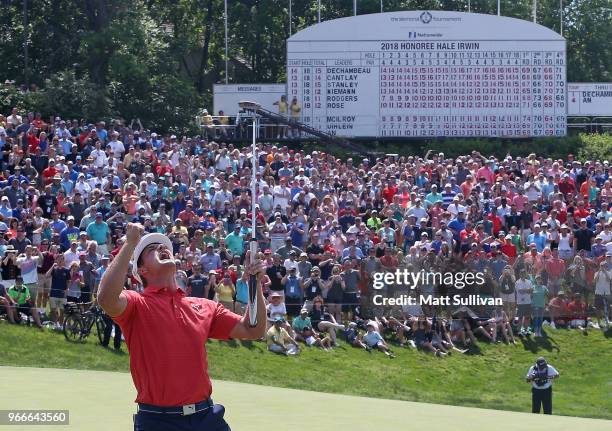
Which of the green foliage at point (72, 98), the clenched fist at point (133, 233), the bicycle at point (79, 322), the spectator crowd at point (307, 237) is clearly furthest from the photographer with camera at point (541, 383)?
the green foliage at point (72, 98)

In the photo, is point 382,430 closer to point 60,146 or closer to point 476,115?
point 60,146

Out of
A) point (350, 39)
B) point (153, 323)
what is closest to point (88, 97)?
point (350, 39)

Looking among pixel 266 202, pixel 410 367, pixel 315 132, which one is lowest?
pixel 410 367

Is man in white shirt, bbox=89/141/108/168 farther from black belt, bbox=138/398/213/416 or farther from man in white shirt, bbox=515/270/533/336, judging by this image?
black belt, bbox=138/398/213/416

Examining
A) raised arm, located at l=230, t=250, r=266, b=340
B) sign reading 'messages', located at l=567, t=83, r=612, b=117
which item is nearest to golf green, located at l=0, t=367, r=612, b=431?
raised arm, located at l=230, t=250, r=266, b=340

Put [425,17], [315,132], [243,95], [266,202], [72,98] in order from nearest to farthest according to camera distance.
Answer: [266,202] < [315,132] < [72,98] < [243,95] < [425,17]

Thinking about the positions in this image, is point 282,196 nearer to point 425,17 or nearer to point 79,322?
point 79,322

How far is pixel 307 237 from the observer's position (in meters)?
24.7

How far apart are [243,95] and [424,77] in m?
5.08

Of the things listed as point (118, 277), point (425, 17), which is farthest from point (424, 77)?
point (118, 277)

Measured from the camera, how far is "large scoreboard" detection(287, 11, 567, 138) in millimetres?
35656

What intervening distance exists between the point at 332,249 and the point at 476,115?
13504 mm

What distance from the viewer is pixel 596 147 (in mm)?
35625

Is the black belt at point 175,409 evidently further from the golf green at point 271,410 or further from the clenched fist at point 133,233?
the golf green at point 271,410
